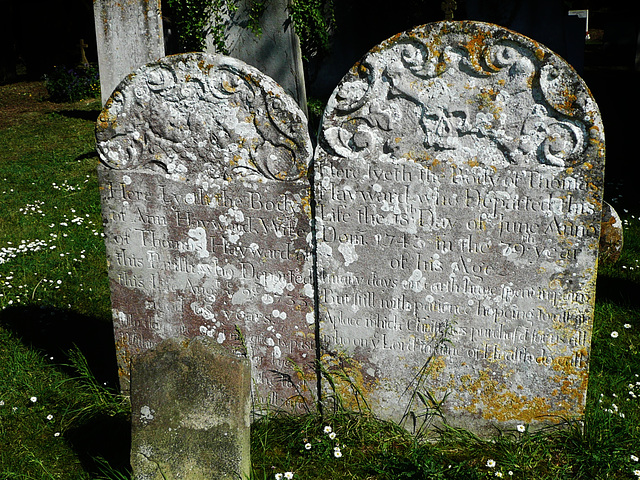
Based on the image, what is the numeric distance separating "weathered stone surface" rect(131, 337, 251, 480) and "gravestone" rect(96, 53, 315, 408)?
0.84 meters

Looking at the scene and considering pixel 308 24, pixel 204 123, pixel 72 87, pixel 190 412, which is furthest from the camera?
pixel 72 87

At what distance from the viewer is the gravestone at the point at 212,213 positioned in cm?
363

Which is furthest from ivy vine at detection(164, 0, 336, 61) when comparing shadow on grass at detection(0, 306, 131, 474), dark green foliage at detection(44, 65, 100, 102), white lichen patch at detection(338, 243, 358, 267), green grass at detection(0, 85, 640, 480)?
dark green foliage at detection(44, 65, 100, 102)

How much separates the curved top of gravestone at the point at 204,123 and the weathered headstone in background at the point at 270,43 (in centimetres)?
535

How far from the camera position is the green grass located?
3.54 m

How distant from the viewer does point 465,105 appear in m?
3.39

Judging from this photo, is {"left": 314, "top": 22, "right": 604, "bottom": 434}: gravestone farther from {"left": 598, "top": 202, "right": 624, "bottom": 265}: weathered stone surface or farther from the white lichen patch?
{"left": 598, "top": 202, "right": 624, "bottom": 265}: weathered stone surface

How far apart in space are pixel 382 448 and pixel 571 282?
1.38 m

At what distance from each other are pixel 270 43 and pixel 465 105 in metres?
6.07

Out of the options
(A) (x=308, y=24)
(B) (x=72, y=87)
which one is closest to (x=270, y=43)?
(A) (x=308, y=24)

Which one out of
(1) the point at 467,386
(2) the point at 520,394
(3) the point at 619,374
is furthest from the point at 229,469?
(3) the point at 619,374

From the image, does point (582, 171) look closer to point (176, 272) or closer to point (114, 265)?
point (176, 272)

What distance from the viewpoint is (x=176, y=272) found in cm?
397

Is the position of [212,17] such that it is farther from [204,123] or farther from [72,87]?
[72,87]
